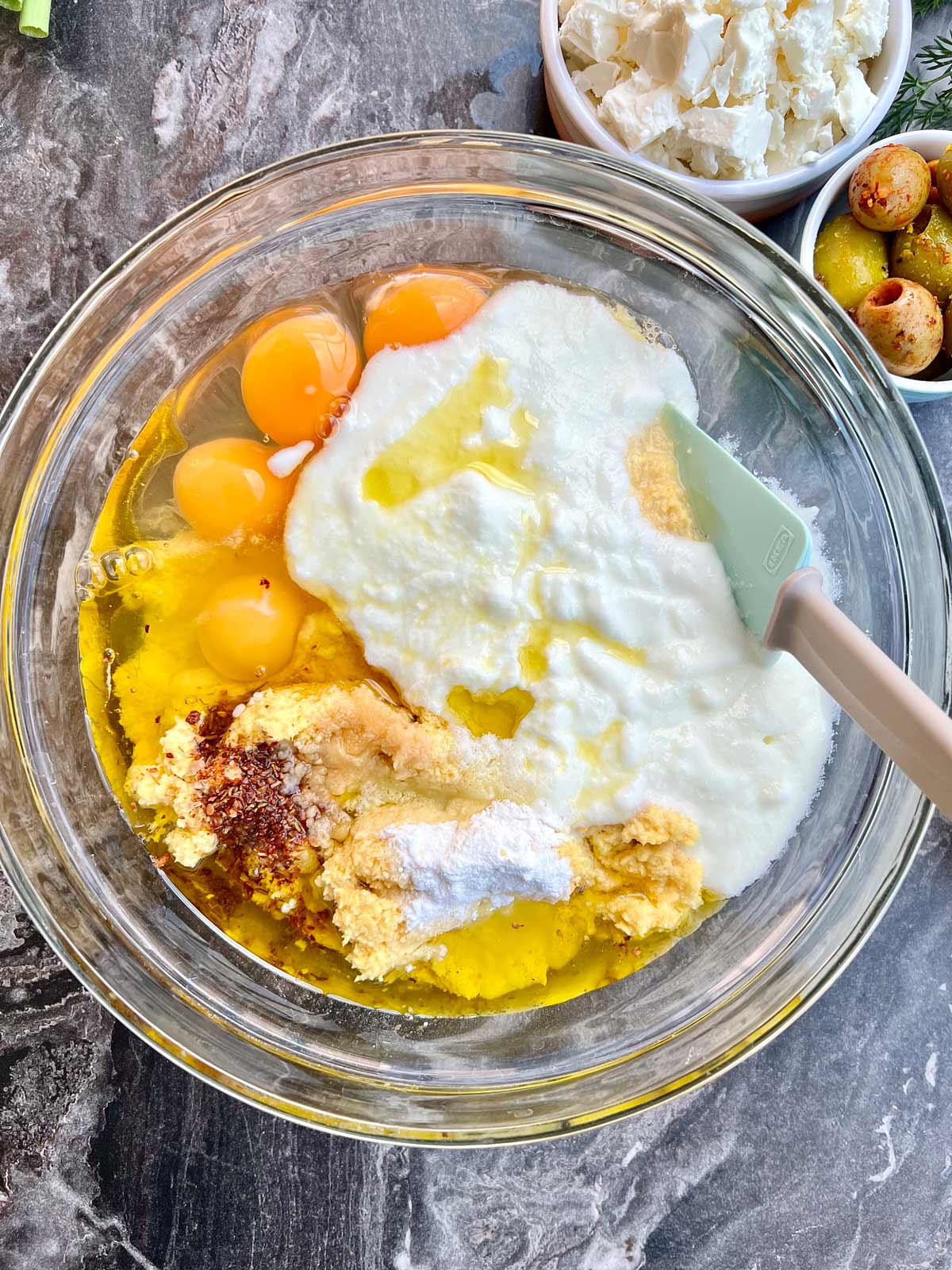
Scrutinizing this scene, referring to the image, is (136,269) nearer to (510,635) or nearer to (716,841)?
(510,635)

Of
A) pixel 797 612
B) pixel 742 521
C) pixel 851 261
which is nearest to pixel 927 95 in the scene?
pixel 851 261

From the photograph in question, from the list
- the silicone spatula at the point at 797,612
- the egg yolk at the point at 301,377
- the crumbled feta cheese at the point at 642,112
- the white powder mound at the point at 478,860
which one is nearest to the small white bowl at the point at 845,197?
the crumbled feta cheese at the point at 642,112

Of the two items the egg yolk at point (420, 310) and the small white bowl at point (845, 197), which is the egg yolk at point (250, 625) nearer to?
the egg yolk at point (420, 310)

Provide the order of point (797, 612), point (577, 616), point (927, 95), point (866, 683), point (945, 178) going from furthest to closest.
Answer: point (927, 95) → point (945, 178) → point (577, 616) → point (797, 612) → point (866, 683)

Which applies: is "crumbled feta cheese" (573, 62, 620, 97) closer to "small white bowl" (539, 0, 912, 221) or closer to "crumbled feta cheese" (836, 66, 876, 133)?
"small white bowl" (539, 0, 912, 221)

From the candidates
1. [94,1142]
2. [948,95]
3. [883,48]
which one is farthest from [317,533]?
[948,95]

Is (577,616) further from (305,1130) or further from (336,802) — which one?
(305,1130)
